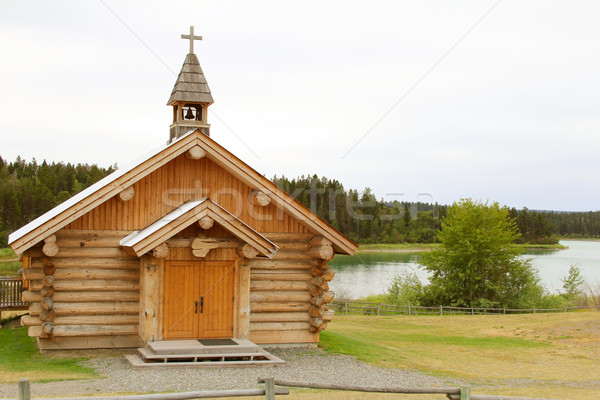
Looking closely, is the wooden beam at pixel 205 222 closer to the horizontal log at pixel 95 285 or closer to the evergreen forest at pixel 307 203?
the horizontal log at pixel 95 285

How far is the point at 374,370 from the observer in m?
17.5

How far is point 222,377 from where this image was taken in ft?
50.6

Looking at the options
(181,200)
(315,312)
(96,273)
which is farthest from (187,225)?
(315,312)

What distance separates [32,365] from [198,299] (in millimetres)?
4449

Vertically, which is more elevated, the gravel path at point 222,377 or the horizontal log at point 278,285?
the horizontal log at point 278,285

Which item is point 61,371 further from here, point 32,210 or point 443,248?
point 32,210

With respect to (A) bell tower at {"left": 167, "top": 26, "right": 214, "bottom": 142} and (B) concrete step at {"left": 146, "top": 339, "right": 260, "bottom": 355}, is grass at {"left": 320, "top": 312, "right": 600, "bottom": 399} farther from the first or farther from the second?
(A) bell tower at {"left": 167, "top": 26, "right": 214, "bottom": 142}

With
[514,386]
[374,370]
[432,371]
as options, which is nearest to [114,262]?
[374,370]

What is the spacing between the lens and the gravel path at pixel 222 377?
46.0ft

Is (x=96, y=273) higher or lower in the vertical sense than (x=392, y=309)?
higher

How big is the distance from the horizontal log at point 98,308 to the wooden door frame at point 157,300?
1.29ft

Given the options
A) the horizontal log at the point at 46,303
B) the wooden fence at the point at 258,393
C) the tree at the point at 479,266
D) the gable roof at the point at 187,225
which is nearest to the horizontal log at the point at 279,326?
the gable roof at the point at 187,225

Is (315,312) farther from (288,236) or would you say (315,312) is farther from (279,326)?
(288,236)

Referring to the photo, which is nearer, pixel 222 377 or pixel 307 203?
pixel 222 377
